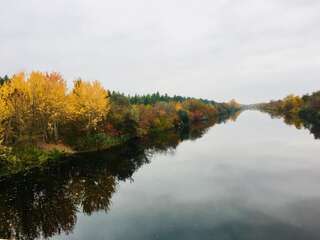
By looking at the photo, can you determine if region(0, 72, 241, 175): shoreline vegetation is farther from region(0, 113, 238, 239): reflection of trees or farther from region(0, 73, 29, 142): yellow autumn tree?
region(0, 113, 238, 239): reflection of trees

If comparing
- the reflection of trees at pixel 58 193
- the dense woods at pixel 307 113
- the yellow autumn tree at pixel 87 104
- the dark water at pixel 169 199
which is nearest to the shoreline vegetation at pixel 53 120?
the yellow autumn tree at pixel 87 104

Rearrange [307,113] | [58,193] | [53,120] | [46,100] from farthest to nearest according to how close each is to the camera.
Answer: [307,113], [53,120], [46,100], [58,193]

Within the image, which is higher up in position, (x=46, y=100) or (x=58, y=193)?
(x=46, y=100)

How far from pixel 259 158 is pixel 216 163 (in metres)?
7.33

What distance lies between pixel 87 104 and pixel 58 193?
32.7 meters

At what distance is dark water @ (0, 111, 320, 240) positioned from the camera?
22516mm

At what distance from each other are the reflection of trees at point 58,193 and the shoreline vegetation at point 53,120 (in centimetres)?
381

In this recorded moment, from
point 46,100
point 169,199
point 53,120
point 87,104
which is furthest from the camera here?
point 87,104

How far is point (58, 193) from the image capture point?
32969mm

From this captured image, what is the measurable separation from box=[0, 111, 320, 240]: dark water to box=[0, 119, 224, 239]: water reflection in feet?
0.30

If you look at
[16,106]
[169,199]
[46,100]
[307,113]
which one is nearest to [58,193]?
[169,199]

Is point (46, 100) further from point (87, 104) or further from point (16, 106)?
point (87, 104)

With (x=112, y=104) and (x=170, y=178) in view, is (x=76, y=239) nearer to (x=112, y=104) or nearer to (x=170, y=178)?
(x=170, y=178)

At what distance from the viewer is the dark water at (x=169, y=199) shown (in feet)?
73.9
